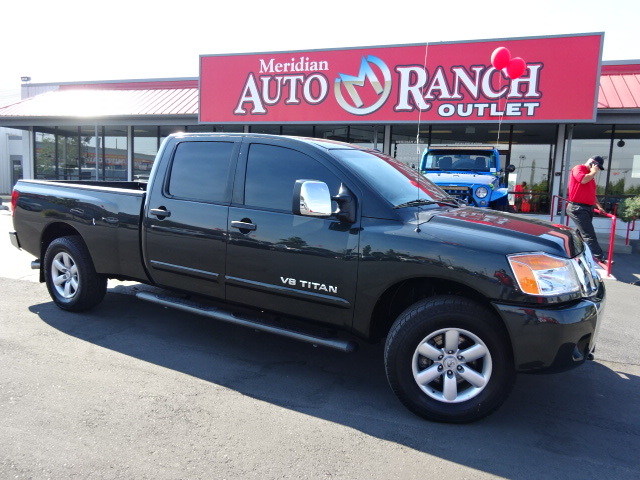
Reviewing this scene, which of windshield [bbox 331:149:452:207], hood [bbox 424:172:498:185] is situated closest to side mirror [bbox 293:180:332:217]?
windshield [bbox 331:149:452:207]

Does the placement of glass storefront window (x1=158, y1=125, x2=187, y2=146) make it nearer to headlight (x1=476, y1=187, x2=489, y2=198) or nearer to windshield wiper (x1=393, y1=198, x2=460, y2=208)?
headlight (x1=476, y1=187, x2=489, y2=198)

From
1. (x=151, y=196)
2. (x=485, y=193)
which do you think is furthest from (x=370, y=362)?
(x=485, y=193)

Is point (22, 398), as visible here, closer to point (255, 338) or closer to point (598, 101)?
point (255, 338)

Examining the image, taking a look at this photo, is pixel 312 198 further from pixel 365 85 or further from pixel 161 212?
pixel 365 85

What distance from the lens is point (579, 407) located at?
138 inches

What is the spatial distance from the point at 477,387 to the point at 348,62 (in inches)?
510

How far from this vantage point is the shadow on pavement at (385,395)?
2.88 metres

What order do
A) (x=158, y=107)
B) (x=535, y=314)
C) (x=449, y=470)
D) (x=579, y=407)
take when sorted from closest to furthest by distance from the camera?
(x=449, y=470), (x=535, y=314), (x=579, y=407), (x=158, y=107)

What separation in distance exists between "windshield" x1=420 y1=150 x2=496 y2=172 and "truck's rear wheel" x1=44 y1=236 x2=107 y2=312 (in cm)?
807

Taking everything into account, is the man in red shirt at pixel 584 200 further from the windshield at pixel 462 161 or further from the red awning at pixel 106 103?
the red awning at pixel 106 103

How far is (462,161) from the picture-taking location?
11062mm

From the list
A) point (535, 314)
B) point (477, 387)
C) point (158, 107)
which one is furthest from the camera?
point (158, 107)

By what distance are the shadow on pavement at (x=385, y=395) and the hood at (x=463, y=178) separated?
6207 mm

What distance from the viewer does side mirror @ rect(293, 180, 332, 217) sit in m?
3.38
